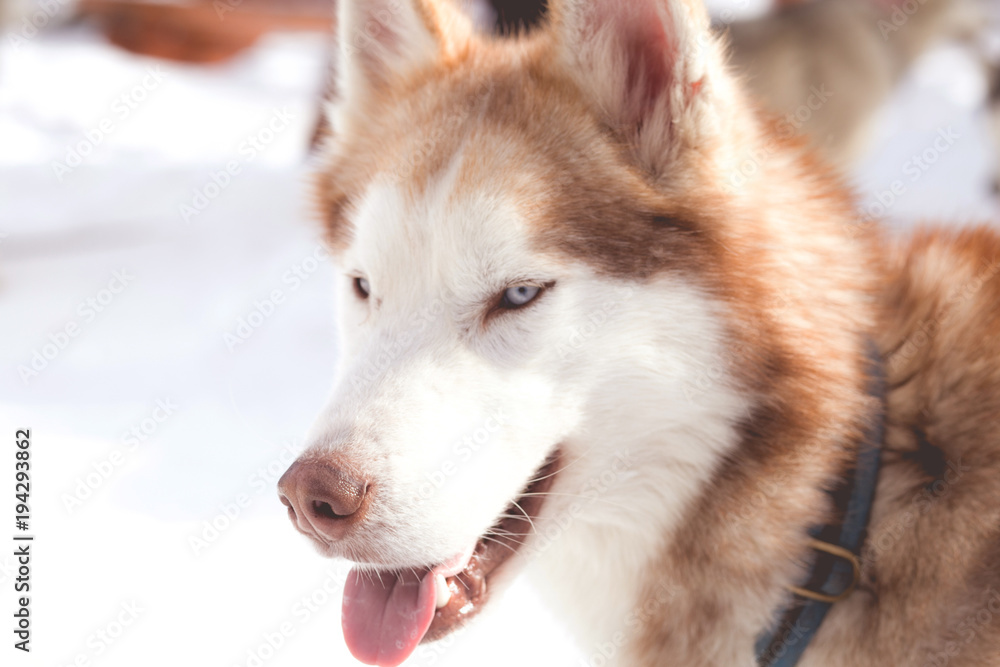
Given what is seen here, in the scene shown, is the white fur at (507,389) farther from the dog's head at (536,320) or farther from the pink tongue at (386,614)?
the pink tongue at (386,614)

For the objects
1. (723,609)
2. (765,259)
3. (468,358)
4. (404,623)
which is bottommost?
(404,623)

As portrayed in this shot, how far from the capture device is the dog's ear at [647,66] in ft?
4.40

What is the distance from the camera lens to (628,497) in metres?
1.47

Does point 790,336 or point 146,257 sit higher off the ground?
point 790,336

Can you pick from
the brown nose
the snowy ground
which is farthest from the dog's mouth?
the brown nose

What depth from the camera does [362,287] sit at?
5.24ft

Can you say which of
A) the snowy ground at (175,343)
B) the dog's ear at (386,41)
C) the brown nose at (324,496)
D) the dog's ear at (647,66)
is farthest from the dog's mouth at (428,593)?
the dog's ear at (386,41)

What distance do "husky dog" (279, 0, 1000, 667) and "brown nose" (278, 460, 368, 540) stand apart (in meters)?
0.03

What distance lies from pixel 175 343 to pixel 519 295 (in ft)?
9.25

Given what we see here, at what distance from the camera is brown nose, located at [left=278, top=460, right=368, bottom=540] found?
1.22 m

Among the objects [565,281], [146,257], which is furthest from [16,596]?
[146,257]

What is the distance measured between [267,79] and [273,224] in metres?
3.25

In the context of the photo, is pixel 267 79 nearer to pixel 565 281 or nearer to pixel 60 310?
pixel 60 310

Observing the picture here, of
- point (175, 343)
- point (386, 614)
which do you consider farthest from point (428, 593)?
point (175, 343)
